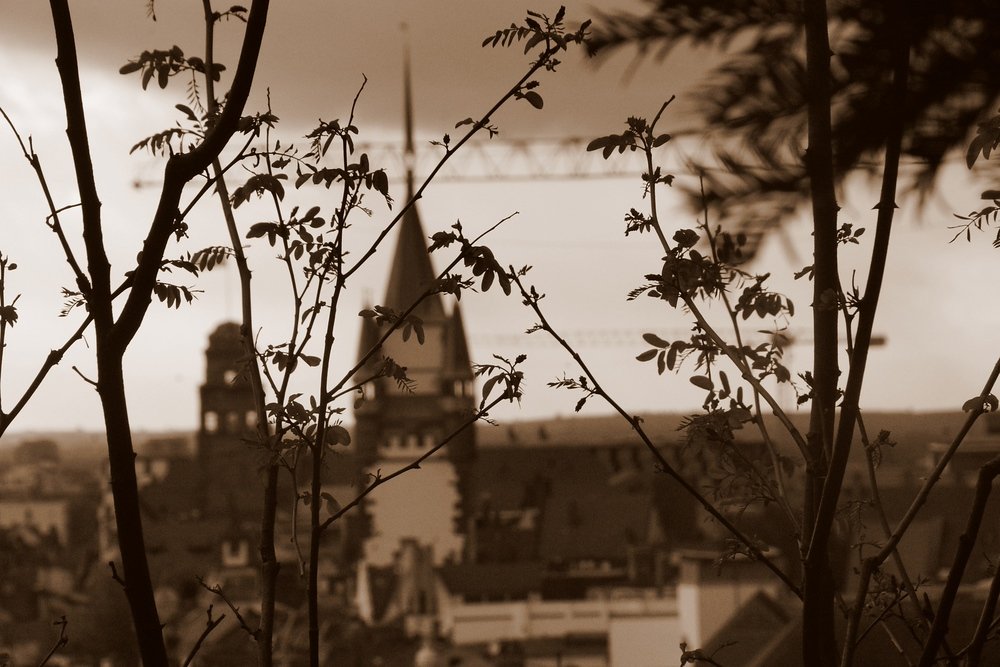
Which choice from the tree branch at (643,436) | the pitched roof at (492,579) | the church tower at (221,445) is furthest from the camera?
the church tower at (221,445)

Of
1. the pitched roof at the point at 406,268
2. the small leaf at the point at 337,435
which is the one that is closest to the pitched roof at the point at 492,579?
the pitched roof at the point at 406,268

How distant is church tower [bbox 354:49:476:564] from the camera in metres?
43.6

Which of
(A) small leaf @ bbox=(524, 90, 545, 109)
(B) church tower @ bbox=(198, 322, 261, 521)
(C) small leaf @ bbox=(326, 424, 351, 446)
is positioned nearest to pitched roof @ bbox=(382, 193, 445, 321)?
(B) church tower @ bbox=(198, 322, 261, 521)

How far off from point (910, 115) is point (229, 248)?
1.57 m

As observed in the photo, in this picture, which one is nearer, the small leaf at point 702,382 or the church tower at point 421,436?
the small leaf at point 702,382

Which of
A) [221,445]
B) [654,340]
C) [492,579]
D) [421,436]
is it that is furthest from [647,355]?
[221,445]

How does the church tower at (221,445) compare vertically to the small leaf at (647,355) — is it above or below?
above

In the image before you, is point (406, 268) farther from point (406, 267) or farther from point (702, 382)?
point (702, 382)

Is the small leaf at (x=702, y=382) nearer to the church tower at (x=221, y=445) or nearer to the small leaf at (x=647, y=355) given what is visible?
the small leaf at (x=647, y=355)

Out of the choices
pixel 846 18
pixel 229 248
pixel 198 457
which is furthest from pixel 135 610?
pixel 198 457

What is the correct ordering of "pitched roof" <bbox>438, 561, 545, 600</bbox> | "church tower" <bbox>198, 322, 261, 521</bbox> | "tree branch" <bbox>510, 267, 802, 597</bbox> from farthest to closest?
"church tower" <bbox>198, 322, 261, 521</bbox> < "pitched roof" <bbox>438, 561, 545, 600</bbox> < "tree branch" <bbox>510, 267, 802, 597</bbox>

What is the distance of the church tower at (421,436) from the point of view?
43625mm

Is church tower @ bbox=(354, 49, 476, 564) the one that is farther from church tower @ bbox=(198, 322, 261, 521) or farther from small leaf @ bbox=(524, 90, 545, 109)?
small leaf @ bbox=(524, 90, 545, 109)

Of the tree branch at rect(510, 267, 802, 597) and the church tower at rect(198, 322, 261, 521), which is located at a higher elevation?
the church tower at rect(198, 322, 261, 521)
